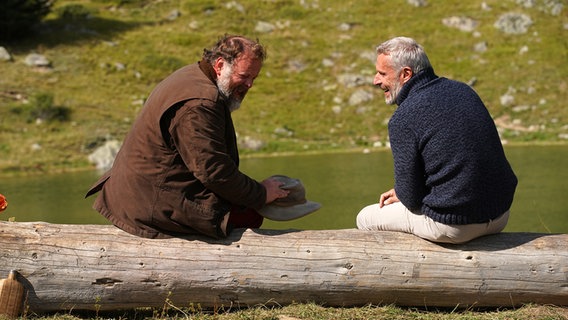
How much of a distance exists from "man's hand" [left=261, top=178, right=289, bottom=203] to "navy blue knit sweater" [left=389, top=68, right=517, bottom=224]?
38.8 inches

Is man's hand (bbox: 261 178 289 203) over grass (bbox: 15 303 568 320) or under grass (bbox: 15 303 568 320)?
over

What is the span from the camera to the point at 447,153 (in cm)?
574

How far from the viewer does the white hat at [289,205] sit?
645cm

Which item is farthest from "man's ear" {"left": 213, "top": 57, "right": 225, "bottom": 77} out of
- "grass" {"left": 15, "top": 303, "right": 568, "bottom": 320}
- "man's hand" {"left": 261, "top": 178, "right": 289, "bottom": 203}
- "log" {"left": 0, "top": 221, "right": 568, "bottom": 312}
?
"grass" {"left": 15, "top": 303, "right": 568, "bottom": 320}

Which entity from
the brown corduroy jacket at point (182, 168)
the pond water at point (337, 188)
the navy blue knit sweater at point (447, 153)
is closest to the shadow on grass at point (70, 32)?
the pond water at point (337, 188)

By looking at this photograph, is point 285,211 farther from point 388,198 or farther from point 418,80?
point 418,80

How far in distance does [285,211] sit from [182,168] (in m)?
0.97

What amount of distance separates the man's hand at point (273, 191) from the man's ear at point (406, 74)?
1329mm

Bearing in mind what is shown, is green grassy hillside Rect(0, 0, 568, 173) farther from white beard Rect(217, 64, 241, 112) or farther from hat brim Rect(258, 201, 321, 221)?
white beard Rect(217, 64, 241, 112)

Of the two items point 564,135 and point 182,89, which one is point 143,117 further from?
point 564,135

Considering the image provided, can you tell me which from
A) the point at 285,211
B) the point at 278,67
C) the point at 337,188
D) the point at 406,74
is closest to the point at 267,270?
the point at 285,211

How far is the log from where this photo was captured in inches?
234

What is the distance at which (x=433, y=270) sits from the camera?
6.10m

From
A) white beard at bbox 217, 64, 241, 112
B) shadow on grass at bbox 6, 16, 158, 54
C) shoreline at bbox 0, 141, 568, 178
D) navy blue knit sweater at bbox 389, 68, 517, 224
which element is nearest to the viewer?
navy blue knit sweater at bbox 389, 68, 517, 224
